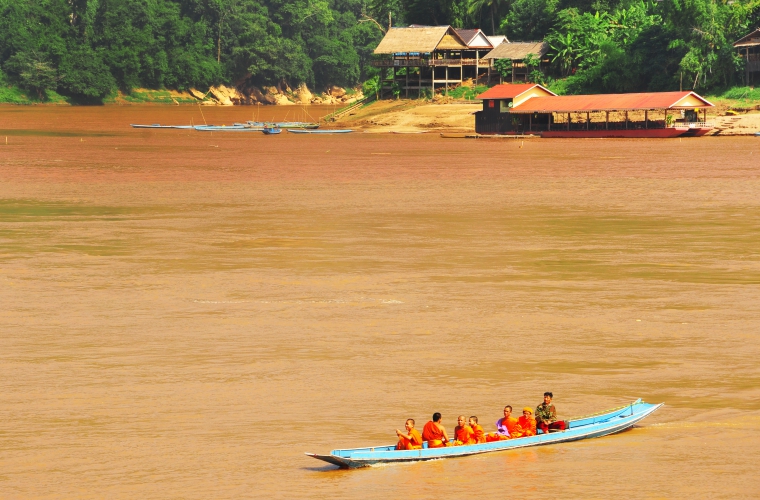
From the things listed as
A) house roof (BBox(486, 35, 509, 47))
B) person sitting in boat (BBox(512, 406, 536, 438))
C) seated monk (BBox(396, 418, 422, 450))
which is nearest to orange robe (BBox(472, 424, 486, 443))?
person sitting in boat (BBox(512, 406, 536, 438))

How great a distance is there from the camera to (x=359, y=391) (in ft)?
49.8

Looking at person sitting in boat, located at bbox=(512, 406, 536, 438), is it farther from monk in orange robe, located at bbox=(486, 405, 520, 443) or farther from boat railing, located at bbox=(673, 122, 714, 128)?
boat railing, located at bbox=(673, 122, 714, 128)

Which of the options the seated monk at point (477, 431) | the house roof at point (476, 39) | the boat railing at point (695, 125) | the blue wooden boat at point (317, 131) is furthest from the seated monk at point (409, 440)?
the house roof at point (476, 39)

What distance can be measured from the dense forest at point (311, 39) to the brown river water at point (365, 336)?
43.9 meters

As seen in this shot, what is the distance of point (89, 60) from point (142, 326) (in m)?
124

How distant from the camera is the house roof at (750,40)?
7631cm

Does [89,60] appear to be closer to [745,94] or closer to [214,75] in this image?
[214,75]

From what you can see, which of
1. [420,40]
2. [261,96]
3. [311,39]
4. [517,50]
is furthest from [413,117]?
[311,39]

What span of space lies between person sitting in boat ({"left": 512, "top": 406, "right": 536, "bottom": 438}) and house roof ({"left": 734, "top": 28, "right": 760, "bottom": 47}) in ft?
225

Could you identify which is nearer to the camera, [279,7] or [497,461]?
[497,461]

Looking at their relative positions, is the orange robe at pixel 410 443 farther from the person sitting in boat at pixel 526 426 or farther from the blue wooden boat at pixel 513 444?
the person sitting in boat at pixel 526 426

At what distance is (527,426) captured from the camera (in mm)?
12711

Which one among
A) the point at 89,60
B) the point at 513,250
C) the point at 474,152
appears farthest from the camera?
the point at 89,60

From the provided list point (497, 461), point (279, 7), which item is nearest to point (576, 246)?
point (497, 461)
